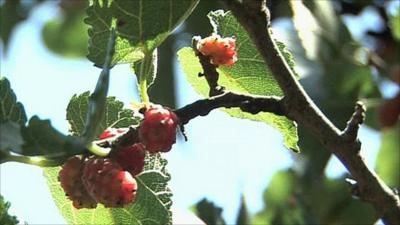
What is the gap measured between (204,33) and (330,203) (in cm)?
67

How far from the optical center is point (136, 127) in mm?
1275

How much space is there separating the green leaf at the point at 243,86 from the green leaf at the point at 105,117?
0.52 ft

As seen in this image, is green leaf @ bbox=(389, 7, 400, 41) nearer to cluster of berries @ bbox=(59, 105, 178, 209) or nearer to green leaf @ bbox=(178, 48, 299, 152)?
green leaf @ bbox=(178, 48, 299, 152)

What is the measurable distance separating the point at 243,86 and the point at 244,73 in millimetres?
25

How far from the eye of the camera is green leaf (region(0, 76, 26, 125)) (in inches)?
49.5

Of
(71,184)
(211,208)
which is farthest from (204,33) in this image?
(71,184)

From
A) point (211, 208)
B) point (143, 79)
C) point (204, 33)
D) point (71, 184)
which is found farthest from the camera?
point (204, 33)

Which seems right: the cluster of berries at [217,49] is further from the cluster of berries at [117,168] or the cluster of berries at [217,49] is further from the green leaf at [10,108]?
the green leaf at [10,108]

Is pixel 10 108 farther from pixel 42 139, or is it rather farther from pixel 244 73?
pixel 244 73

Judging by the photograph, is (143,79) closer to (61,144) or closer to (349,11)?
(61,144)

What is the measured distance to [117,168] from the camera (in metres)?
1.22

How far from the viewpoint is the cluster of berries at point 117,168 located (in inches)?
47.5

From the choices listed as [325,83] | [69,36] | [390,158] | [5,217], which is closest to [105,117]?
[5,217]

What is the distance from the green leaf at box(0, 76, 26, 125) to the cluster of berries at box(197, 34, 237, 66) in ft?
0.93
